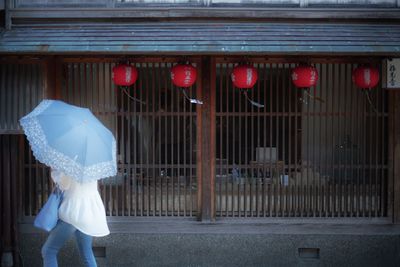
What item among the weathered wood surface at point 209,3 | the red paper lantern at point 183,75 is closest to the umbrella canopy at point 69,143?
the red paper lantern at point 183,75

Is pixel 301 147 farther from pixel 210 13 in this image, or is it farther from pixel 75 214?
pixel 75 214

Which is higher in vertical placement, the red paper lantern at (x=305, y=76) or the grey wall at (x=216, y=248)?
the red paper lantern at (x=305, y=76)

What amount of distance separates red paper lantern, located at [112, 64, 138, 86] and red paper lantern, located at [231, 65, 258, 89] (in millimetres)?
1611

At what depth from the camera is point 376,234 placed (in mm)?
8281

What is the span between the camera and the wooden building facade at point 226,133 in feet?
26.8

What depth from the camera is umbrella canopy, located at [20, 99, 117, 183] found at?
560 cm

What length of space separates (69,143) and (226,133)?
3392 millimetres

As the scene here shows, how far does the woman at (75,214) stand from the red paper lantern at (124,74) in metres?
2.18

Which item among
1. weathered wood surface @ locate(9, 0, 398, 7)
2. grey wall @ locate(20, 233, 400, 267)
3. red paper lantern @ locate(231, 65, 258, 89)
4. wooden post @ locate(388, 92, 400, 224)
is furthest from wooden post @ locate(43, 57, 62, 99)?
wooden post @ locate(388, 92, 400, 224)

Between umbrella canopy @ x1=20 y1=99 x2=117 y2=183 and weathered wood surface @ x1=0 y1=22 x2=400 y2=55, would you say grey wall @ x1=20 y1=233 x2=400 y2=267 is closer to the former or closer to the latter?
umbrella canopy @ x1=20 y1=99 x2=117 y2=183

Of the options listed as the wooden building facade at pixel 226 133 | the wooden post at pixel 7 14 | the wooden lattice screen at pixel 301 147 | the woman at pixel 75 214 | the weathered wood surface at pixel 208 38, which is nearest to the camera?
the woman at pixel 75 214

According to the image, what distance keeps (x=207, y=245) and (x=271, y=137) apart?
2100 millimetres

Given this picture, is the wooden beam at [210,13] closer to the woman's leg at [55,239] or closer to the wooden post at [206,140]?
the wooden post at [206,140]

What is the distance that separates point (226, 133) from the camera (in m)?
8.41
